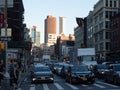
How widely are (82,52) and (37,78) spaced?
896 inches

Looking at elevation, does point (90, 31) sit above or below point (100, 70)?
above

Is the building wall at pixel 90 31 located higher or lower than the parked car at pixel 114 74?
higher

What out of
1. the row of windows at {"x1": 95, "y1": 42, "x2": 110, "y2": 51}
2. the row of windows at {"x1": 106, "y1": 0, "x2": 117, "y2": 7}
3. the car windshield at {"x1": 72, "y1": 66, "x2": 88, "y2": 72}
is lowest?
the car windshield at {"x1": 72, "y1": 66, "x2": 88, "y2": 72}

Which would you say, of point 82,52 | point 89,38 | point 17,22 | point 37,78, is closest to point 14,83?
point 37,78

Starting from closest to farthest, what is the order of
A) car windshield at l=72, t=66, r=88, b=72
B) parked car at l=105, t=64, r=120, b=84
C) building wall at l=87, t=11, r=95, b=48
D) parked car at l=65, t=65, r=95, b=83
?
1. parked car at l=105, t=64, r=120, b=84
2. parked car at l=65, t=65, r=95, b=83
3. car windshield at l=72, t=66, r=88, b=72
4. building wall at l=87, t=11, r=95, b=48

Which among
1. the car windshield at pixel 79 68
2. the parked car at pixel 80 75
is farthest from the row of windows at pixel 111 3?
the parked car at pixel 80 75

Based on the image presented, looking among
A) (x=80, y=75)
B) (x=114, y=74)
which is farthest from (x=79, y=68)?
(x=114, y=74)

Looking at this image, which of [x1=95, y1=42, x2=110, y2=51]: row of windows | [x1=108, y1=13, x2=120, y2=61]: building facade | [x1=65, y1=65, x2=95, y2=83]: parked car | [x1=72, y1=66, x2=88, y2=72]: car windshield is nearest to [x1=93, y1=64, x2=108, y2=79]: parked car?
[x1=72, y1=66, x2=88, y2=72]: car windshield

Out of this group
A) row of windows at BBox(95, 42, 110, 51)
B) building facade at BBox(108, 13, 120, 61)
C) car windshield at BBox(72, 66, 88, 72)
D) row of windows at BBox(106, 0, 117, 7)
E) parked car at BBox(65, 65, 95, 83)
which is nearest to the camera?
parked car at BBox(65, 65, 95, 83)

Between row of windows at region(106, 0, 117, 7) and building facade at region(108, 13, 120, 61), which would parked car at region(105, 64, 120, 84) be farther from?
row of windows at region(106, 0, 117, 7)

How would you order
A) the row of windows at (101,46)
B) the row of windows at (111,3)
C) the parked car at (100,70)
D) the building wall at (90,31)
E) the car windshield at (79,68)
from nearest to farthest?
the car windshield at (79,68), the parked car at (100,70), the row of windows at (101,46), the row of windows at (111,3), the building wall at (90,31)

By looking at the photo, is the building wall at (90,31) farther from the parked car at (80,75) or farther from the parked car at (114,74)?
the parked car at (114,74)

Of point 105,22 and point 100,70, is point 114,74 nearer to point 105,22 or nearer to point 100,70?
point 100,70

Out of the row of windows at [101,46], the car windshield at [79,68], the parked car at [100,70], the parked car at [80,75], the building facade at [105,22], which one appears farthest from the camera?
the row of windows at [101,46]
